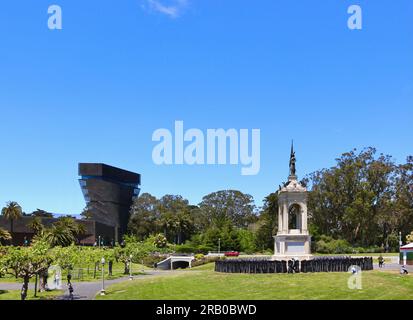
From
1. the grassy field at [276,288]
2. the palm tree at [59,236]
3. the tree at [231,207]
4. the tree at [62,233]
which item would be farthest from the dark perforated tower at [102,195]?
the grassy field at [276,288]

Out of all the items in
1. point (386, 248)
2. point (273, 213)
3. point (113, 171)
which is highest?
point (113, 171)

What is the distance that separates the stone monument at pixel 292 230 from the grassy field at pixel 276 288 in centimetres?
816

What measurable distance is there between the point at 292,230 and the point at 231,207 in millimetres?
106172

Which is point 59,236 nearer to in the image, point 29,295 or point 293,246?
point 29,295

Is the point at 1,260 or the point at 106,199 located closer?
the point at 1,260

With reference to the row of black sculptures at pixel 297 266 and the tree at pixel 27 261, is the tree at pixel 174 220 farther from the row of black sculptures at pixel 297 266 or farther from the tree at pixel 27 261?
the tree at pixel 27 261

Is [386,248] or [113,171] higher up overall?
[113,171]

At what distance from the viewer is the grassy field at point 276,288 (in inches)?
1323

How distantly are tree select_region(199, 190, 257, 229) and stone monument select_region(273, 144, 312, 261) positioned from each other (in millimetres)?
103251
